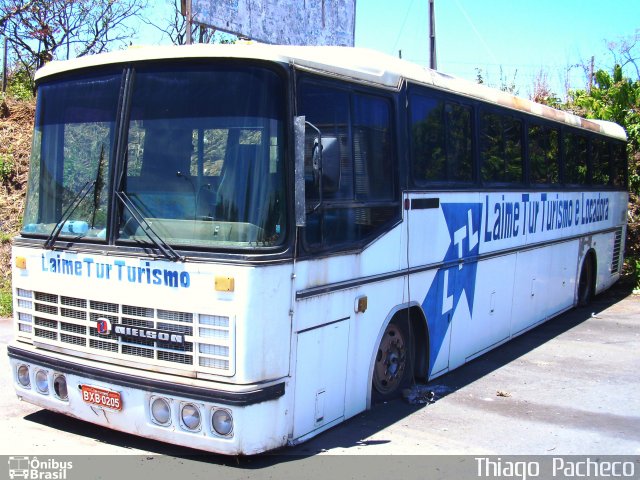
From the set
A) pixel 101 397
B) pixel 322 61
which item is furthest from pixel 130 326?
pixel 322 61

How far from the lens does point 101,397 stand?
5.06 metres

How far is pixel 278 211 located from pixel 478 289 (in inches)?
152

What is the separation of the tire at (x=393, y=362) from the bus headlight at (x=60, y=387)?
255 centimetres

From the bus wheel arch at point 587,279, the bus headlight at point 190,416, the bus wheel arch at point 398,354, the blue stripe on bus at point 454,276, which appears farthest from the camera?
the bus wheel arch at point 587,279

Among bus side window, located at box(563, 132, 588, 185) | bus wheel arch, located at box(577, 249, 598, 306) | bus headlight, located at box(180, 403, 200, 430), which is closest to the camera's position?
bus headlight, located at box(180, 403, 200, 430)

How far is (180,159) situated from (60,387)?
1993mm

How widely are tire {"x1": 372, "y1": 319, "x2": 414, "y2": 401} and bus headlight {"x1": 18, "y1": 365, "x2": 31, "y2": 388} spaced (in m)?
2.86

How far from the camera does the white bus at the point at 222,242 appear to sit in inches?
186

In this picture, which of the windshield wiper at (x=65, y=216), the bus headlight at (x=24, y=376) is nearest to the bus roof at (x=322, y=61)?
the windshield wiper at (x=65, y=216)

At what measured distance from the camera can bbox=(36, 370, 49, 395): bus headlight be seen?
5418 millimetres

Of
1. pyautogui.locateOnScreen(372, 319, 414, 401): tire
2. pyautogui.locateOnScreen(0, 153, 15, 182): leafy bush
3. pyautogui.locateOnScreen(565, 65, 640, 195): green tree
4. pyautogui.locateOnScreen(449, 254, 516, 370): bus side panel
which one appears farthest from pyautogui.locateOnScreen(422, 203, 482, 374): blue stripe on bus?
pyautogui.locateOnScreen(0, 153, 15, 182): leafy bush

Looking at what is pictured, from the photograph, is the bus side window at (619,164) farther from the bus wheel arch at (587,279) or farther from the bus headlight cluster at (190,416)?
the bus headlight cluster at (190,416)

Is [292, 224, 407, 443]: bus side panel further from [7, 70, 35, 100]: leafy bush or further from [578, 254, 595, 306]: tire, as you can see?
[7, 70, 35, 100]: leafy bush

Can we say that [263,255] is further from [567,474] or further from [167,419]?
[567,474]
